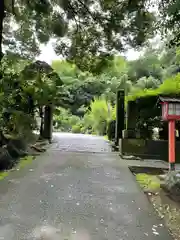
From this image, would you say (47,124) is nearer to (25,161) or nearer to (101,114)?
(25,161)

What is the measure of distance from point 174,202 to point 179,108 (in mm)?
3489

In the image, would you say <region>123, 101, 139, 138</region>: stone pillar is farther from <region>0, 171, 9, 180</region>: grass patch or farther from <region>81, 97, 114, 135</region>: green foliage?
<region>81, 97, 114, 135</region>: green foliage

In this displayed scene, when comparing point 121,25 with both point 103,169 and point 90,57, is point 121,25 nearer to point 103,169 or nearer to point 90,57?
point 90,57

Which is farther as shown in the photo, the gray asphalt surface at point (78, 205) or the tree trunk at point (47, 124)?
the tree trunk at point (47, 124)

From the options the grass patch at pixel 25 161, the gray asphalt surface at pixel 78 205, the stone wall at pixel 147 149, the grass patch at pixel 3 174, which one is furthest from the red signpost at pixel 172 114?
the grass patch at pixel 3 174

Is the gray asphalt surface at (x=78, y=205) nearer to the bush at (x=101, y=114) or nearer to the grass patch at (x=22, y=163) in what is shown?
the grass patch at (x=22, y=163)

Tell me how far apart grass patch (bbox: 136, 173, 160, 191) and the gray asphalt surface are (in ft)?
0.57

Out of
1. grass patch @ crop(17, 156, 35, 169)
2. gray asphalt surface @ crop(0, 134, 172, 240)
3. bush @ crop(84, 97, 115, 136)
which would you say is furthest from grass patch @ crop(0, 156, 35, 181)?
bush @ crop(84, 97, 115, 136)

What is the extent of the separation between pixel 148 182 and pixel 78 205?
7.98ft

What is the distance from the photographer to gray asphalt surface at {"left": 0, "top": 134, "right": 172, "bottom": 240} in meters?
3.93

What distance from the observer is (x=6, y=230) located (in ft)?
12.5

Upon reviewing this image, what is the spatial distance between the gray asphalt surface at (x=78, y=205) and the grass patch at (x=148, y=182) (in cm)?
17

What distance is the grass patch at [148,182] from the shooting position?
20.6 ft

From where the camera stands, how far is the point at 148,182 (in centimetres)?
683
